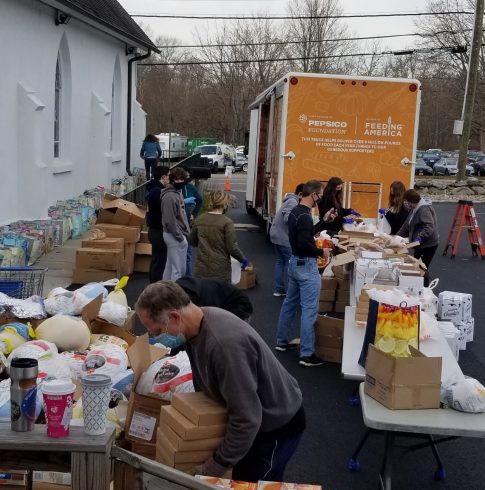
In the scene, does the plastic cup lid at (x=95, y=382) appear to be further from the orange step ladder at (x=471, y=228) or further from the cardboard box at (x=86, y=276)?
the orange step ladder at (x=471, y=228)

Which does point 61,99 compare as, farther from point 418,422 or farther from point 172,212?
point 418,422

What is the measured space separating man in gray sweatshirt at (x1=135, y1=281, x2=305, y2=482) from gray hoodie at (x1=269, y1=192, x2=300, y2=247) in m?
6.52

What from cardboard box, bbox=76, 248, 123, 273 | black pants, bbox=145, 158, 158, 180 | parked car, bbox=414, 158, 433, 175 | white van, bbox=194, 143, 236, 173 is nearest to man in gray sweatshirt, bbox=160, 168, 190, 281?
cardboard box, bbox=76, 248, 123, 273

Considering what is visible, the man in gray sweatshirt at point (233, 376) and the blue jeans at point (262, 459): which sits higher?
the man in gray sweatshirt at point (233, 376)

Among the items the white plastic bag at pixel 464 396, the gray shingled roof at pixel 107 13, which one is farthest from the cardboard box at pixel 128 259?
the white plastic bag at pixel 464 396

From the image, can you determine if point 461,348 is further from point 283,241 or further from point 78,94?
point 78,94

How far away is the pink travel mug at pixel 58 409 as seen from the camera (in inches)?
116

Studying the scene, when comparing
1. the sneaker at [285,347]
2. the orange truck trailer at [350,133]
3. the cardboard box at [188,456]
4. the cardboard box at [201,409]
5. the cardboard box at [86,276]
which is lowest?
the sneaker at [285,347]

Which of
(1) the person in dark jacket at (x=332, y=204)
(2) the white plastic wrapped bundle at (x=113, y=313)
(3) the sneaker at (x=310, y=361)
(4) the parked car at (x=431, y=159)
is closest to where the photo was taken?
(2) the white plastic wrapped bundle at (x=113, y=313)

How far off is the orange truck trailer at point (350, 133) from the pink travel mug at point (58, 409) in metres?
10.5

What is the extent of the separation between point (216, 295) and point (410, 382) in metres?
1.45

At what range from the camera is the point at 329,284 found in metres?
10.2

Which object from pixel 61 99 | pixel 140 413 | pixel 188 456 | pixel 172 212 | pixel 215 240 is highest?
pixel 61 99

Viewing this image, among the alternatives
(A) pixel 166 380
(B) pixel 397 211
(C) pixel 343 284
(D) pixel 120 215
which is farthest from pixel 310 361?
(D) pixel 120 215
